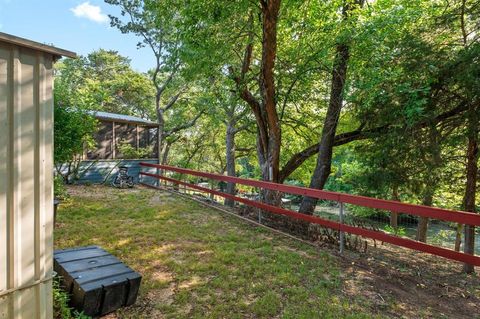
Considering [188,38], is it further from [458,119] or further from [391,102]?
[458,119]

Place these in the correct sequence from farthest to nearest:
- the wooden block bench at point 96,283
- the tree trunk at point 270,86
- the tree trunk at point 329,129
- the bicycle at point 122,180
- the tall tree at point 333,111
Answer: the bicycle at point 122,180, the tree trunk at point 329,129, the tall tree at point 333,111, the tree trunk at point 270,86, the wooden block bench at point 96,283

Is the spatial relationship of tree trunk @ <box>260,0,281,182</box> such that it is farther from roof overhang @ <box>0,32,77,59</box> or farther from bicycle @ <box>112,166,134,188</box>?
bicycle @ <box>112,166,134,188</box>

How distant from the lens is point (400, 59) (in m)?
4.92

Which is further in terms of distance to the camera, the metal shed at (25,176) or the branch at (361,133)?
the branch at (361,133)

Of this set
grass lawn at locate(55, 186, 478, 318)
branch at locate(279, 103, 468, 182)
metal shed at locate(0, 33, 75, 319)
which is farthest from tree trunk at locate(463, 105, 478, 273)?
metal shed at locate(0, 33, 75, 319)

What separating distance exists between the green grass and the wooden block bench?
18cm

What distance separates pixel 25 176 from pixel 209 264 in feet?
7.95

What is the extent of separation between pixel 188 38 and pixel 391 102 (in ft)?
13.1

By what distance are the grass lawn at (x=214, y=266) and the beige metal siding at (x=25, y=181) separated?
0.90 meters

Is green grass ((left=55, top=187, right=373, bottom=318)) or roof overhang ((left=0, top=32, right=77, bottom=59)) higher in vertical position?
roof overhang ((left=0, top=32, right=77, bottom=59))

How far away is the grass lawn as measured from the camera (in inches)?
108

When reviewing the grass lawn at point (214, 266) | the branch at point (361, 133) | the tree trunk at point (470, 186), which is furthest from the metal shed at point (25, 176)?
the tree trunk at point (470, 186)

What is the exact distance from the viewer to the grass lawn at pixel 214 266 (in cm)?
274

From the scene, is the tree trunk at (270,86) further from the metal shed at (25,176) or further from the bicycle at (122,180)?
the bicycle at (122,180)
